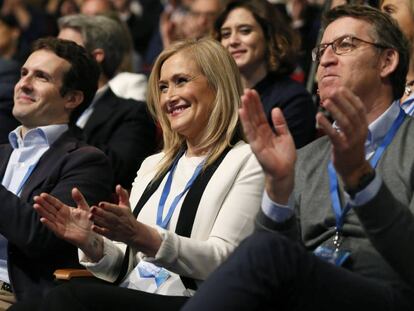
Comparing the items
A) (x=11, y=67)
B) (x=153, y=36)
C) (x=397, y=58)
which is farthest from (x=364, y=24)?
(x=153, y=36)

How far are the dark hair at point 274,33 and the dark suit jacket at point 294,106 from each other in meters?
0.12

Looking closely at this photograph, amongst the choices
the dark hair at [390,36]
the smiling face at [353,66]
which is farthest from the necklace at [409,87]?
the smiling face at [353,66]

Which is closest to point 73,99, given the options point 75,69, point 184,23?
point 75,69

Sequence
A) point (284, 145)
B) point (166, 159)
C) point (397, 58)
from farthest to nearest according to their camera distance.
Result: 1. point (166, 159)
2. point (397, 58)
3. point (284, 145)

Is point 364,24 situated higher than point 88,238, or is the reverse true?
point 364,24

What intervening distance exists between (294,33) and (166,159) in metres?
1.72

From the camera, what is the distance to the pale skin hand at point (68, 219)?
325 cm

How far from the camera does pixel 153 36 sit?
820 centimetres

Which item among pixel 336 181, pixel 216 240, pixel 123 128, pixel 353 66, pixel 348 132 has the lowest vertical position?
pixel 216 240

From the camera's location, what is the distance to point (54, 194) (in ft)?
12.3

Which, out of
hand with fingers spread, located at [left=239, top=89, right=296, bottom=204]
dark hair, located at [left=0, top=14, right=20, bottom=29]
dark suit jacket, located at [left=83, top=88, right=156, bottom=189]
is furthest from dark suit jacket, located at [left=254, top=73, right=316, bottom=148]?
dark hair, located at [left=0, top=14, right=20, bottom=29]

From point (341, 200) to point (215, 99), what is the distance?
74 centimetres

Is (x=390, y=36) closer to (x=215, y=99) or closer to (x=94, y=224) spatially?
(x=215, y=99)

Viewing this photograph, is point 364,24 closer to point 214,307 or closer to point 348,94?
point 348,94
